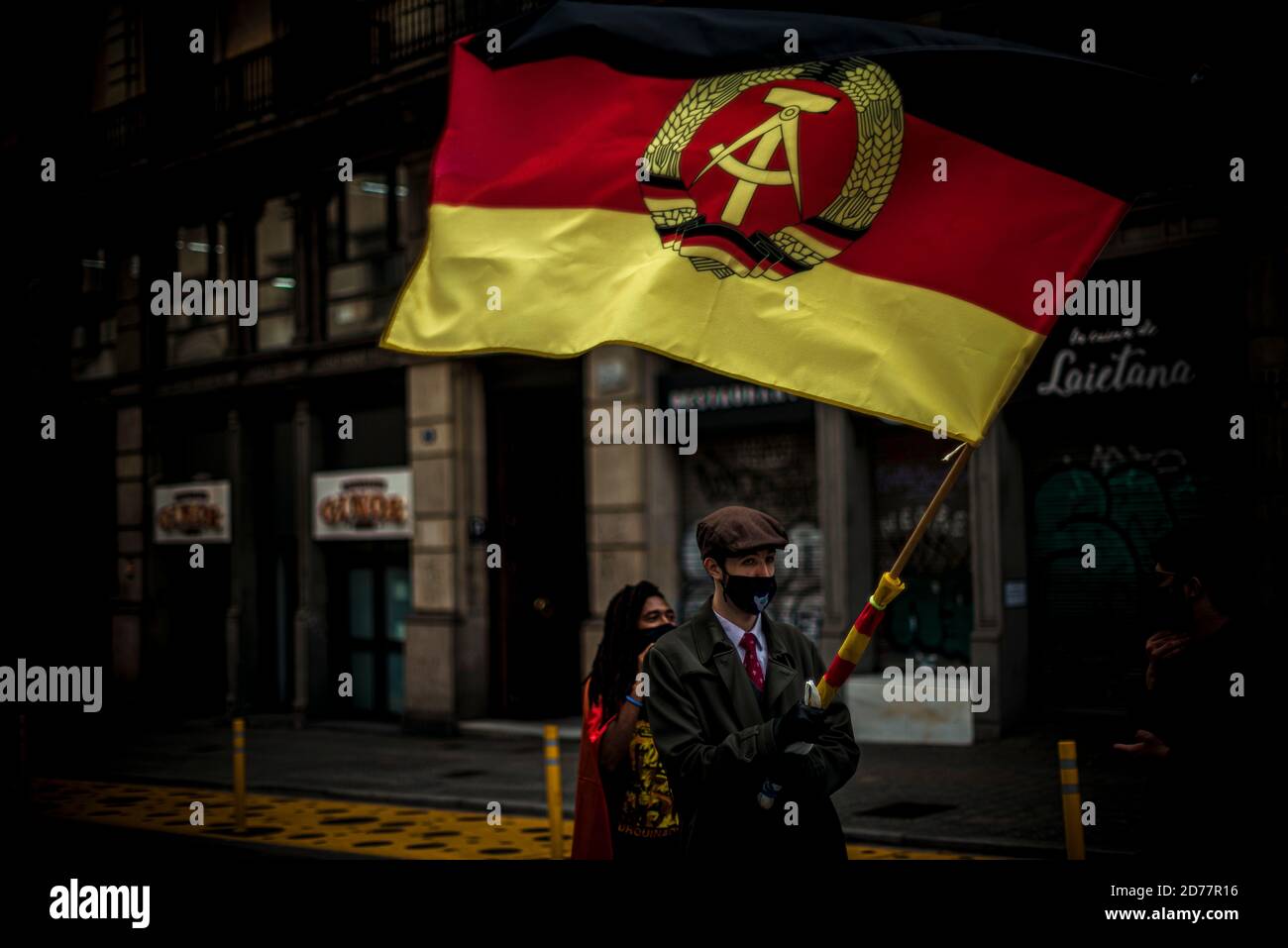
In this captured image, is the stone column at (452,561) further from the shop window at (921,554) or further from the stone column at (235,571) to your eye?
the shop window at (921,554)

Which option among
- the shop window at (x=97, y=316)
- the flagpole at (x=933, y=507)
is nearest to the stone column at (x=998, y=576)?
the flagpole at (x=933, y=507)

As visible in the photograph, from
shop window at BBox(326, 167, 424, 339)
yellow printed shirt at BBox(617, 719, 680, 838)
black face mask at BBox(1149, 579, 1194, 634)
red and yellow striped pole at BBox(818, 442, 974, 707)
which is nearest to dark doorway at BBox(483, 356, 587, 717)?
shop window at BBox(326, 167, 424, 339)

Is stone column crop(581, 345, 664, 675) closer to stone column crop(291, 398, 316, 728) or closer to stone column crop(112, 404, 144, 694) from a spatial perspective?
stone column crop(291, 398, 316, 728)

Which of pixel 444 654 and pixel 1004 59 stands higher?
pixel 1004 59

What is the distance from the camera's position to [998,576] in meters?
15.8

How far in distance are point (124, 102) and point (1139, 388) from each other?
799 inches

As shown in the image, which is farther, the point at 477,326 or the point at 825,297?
the point at 477,326

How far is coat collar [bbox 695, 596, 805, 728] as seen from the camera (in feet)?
14.2

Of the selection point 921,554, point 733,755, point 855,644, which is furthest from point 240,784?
point 855,644

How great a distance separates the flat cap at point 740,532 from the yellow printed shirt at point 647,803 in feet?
4.85

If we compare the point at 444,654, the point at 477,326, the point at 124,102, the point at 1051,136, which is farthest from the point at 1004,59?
the point at 124,102

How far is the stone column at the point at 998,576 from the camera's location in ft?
51.4
